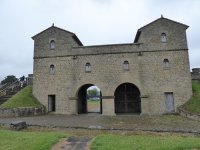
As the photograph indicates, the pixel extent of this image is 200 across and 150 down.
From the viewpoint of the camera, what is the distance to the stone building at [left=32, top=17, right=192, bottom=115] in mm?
24344

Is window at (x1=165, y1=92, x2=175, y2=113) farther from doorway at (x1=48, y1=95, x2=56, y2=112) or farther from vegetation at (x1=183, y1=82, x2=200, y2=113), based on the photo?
doorway at (x1=48, y1=95, x2=56, y2=112)

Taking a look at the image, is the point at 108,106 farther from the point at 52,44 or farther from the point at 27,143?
the point at 27,143

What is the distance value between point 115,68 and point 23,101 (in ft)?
36.3

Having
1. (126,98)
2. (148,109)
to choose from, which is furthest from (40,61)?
(148,109)

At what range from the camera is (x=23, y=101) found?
24.7 m

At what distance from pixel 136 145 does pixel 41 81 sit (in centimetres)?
1989

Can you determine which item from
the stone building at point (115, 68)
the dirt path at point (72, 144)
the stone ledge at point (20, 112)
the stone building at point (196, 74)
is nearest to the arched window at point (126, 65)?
the stone building at point (115, 68)

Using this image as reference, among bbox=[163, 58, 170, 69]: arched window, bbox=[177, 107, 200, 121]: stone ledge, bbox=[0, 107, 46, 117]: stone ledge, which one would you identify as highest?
bbox=[163, 58, 170, 69]: arched window

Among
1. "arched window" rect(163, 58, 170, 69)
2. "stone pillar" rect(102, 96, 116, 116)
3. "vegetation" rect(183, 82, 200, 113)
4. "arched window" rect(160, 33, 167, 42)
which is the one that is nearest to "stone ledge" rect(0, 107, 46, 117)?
"stone pillar" rect(102, 96, 116, 116)

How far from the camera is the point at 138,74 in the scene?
984 inches

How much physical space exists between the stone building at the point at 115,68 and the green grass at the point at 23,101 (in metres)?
0.80

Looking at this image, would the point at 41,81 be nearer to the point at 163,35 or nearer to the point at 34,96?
the point at 34,96

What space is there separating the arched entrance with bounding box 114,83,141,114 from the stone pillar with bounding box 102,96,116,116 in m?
4.25

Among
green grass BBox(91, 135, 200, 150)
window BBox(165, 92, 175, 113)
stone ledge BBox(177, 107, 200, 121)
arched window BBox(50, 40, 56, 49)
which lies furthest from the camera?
arched window BBox(50, 40, 56, 49)
